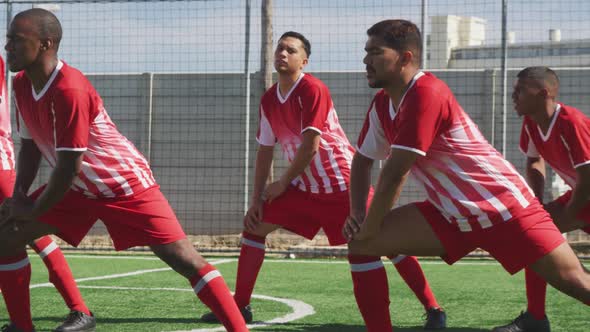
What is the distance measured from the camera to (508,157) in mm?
14141

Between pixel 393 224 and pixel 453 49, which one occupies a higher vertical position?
pixel 453 49

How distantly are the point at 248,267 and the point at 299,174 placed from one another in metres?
0.73

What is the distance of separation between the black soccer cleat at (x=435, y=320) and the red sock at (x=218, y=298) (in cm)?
179

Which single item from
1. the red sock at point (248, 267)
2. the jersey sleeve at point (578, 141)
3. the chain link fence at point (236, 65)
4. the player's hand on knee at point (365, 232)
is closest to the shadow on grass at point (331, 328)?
the red sock at point (248, 267)

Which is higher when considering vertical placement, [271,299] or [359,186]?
[359,186]

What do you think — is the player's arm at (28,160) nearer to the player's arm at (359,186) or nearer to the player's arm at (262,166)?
the player's arm at (359,186)

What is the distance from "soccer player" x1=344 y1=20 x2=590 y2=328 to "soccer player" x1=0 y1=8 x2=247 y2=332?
0.91m

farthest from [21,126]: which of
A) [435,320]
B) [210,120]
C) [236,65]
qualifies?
[210,120]

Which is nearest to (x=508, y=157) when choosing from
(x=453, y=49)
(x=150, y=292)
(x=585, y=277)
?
(x=453, y=49)

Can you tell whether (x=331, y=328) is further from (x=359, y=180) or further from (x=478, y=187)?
(x=478, y=187)

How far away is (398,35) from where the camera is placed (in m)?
5.14

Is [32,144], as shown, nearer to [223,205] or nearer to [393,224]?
[393,224]

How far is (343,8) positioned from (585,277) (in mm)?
7693

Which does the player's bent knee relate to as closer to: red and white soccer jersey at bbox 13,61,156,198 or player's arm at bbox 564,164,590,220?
red and white soccer jersey at bbox 13,61,156,198
